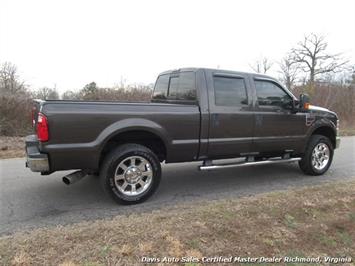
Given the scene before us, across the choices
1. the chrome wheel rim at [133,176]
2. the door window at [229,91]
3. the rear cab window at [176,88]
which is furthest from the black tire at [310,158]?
the chrome wheel rim at [133,176]

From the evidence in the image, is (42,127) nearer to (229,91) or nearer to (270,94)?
(229,91)

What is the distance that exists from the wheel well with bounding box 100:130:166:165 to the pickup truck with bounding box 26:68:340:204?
0.02m

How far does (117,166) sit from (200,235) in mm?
1625

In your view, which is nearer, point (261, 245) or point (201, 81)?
point (261, 245)

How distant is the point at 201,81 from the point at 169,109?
79 cm

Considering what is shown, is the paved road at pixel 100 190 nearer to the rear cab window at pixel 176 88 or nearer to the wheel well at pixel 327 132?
the wheel well at pixel 327 132

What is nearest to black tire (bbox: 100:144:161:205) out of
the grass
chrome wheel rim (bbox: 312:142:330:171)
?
the grass

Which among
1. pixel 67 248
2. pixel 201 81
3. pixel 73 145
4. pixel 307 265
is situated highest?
pixel 201 81

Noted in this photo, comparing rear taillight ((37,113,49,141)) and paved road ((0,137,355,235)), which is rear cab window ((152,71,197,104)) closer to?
paved road ((0,137,355,235))

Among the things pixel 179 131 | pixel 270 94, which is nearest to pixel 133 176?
pixel 179 131

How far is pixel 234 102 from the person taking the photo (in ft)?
19.4

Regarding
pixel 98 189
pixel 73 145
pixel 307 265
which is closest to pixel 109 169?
pixel 73 145

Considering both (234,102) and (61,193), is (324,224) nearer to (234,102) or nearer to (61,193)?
(234,102)

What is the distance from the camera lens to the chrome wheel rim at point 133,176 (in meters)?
4.97
